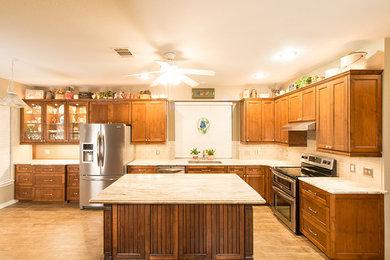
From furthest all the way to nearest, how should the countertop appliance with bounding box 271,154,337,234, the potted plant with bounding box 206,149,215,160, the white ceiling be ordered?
the potted plant with bounding box 206,149,215,160
the countertop appliance with bounding box 271,154,337,234
the white ceiling

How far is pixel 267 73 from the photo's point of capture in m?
4.19

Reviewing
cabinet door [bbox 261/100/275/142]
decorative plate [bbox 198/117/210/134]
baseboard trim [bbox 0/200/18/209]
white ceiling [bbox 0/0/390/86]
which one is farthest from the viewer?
decorative plate [bbox 198/117/210/134]

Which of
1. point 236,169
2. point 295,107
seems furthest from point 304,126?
point 236,169

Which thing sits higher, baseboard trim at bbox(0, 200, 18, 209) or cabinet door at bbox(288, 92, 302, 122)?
cabinet door at bbox(288, 92, 302, 122)

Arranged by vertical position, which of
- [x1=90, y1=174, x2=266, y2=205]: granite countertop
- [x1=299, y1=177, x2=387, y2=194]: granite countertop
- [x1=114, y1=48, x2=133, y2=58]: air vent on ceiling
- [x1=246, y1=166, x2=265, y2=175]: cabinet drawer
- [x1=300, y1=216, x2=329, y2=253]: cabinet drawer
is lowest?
[x1=300, y1=216, x2=329, y2=253]: cabinet drawer

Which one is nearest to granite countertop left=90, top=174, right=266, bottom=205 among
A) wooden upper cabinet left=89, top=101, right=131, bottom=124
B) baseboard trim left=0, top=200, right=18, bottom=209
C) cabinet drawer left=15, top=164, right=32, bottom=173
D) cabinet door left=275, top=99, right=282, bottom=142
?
cabinet door left=275, top=99, right=282, bottom=142

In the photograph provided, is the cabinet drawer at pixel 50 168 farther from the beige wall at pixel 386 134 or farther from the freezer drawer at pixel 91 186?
the beige wall at pixel 386 134

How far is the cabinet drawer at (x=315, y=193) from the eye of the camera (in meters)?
2.64

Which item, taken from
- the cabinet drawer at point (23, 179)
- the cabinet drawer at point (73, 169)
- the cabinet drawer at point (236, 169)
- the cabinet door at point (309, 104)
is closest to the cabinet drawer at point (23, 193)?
the cabinet drawer at point (23, 179)

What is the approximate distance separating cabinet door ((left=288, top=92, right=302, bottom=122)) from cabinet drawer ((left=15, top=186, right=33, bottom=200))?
5.81 meters

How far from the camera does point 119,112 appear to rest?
4945 mm

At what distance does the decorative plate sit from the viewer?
5289 mm

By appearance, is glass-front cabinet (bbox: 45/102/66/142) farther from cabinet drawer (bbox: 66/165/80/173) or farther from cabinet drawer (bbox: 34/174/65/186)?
cabinet drawer (bbox: 34/174/65/186)

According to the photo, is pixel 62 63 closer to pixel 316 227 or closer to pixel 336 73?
pixel 336 73
